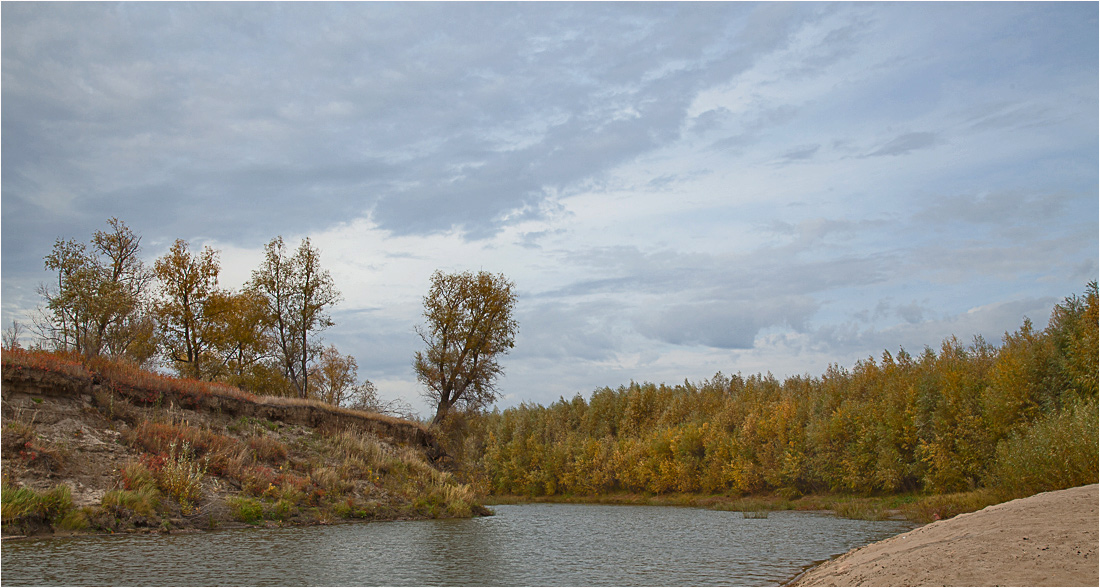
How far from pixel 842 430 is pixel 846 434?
80 cm

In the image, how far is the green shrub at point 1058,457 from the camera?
22.6m

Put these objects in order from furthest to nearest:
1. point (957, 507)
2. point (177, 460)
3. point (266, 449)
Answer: point (957, 507)
point (266, 449)
point (177, 460)

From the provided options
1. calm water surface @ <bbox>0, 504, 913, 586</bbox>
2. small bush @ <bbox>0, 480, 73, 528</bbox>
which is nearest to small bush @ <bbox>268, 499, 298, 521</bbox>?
calm water surface @ <bbox>0, 504, 913, 586</bbox>

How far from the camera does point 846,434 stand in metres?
55.3

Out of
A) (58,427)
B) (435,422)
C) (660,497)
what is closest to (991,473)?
(660,497)

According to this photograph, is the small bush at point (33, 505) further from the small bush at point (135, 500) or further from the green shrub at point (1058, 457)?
the green shrub at point (1058, 457)

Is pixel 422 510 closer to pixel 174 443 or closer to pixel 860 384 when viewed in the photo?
pixel 174 443

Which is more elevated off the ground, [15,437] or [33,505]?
[15,437]

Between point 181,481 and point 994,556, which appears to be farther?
point 181,481

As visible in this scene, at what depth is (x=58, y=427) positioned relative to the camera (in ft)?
51.6

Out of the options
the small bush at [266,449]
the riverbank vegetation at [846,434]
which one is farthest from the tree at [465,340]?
the small bush at [266,449]

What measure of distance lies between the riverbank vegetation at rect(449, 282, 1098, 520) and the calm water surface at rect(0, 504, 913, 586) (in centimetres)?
1285

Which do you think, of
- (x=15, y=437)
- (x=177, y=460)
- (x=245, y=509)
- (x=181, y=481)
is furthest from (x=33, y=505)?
(x=177, y=460)

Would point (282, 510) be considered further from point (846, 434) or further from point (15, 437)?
point (846, 434)
